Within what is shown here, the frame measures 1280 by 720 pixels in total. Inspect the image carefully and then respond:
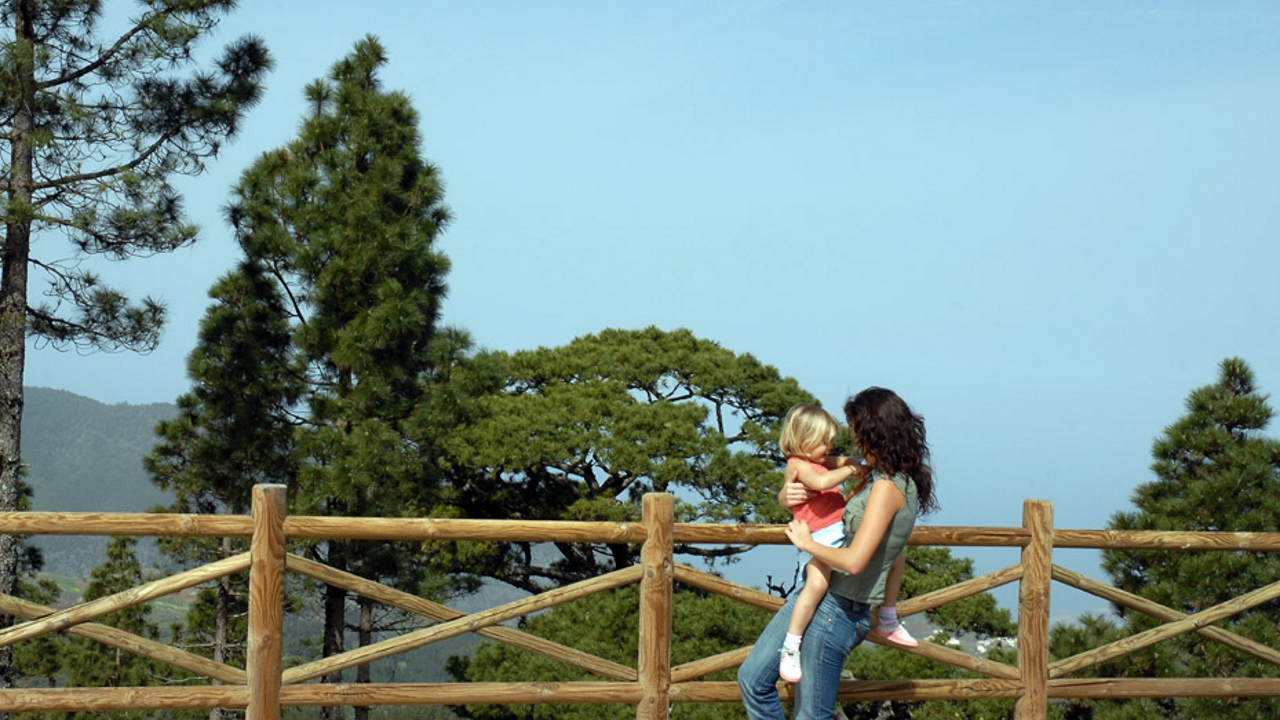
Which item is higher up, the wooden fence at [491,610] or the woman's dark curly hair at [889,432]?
the woman's dark curly hair at [889,432]

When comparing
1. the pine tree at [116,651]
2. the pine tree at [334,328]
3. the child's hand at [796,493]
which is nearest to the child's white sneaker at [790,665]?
the child's hand at [796,493]

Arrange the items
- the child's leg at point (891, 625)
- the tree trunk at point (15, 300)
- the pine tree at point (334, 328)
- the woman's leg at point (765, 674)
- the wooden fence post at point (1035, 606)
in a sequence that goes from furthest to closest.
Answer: the pine tree at point (334, 328) < the tree trunk at point (15, 300) < the wooden fence post at point (1035, 606) < the child's leg at point (891, 625) < the woman's leg at point (765, 674)

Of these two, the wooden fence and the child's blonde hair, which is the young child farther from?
the wooden fence

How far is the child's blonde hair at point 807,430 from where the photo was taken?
4324 millimetres

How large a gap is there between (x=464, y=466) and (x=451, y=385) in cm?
167

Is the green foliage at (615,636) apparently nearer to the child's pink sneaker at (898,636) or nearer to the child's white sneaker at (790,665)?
the child's pink sneaker at (898,636)

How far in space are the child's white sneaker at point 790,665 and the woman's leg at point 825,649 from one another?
0.04 m

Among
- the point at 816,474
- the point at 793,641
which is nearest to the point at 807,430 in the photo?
the point at 816,474

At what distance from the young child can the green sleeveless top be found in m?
0.05

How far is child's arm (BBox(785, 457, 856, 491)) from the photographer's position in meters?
4.33

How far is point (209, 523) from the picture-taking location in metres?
4.94

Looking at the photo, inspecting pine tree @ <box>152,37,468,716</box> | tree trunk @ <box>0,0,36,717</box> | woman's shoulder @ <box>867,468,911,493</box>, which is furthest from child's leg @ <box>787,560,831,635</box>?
pine tree @ <box>152,37,468,716</box>

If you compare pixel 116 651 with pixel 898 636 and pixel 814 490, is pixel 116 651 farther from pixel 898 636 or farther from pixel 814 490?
pixel 814 490

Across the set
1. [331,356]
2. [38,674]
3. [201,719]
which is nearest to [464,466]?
[331,356]
